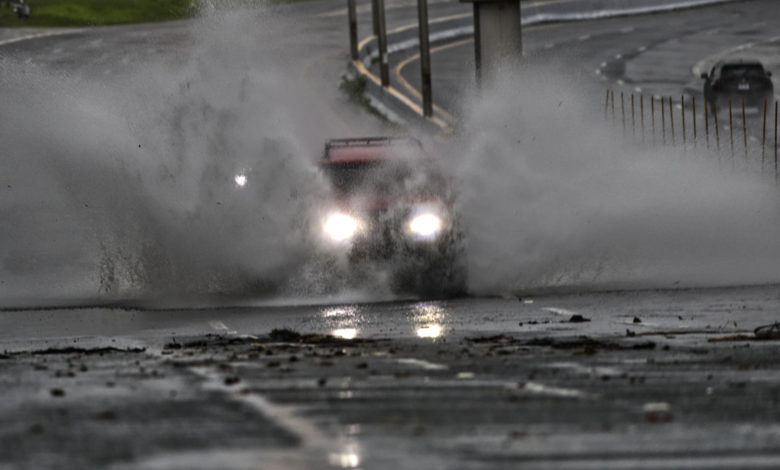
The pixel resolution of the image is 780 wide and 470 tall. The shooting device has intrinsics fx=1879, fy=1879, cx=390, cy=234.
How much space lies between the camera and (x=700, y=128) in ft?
142

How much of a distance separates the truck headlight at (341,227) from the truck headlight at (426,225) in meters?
0.58

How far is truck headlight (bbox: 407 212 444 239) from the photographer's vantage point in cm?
1970

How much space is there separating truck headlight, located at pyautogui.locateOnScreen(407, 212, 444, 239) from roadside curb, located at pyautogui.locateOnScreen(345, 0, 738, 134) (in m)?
23.4

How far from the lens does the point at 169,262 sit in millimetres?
21359

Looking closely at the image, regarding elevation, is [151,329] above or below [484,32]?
below

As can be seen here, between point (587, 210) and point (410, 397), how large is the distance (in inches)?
527

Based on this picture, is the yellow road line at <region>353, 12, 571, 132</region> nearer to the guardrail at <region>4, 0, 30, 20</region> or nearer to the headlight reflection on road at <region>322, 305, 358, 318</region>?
the guardrail at <region>4, 0, 30, 20</region>

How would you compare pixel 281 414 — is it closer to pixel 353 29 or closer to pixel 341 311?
pixel 341 311

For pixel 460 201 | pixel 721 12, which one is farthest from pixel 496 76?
pixel 721 12

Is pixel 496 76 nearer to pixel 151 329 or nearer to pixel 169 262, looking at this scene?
pixel 169 262

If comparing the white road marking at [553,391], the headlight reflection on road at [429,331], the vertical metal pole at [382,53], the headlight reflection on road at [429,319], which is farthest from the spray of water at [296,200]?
the vertical metal pole at [382,53]

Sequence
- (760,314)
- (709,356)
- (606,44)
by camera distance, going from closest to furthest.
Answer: (709,356)
(760,314)
(606,44)

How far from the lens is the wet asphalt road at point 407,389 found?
7422 millimetres

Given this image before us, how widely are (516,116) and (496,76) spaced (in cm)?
880
